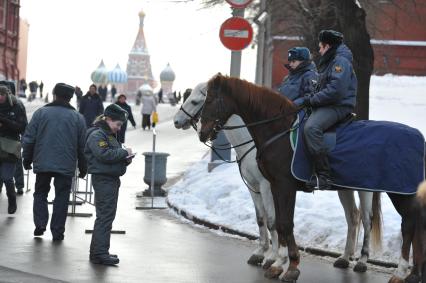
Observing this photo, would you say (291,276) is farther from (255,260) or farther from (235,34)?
(235,34)

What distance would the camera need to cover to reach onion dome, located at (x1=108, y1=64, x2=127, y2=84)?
170 metres

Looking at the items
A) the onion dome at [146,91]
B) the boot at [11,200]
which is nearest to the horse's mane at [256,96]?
the boot at [11,200]

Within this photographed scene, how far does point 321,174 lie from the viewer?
11586 millimetres

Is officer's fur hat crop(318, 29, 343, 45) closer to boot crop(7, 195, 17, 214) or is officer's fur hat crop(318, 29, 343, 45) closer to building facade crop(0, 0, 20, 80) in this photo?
boot crop(7, 195, 17, 214)

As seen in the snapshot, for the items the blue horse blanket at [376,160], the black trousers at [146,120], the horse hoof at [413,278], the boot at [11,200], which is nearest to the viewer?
the horse hoof at [413,278]

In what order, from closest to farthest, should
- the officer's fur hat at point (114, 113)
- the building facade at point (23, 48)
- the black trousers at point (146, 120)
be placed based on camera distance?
the officer's fur hat at point (114, 113) < the black trousers at point (146, 120) < the building facade at point (23, 48)

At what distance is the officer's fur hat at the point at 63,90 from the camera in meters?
14.5

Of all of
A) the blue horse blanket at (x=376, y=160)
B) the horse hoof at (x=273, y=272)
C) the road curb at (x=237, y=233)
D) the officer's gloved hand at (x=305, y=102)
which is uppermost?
the officer's gloved hand at (x=305, y=102)

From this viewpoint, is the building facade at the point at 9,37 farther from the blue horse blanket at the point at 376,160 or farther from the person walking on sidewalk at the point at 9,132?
the blue horse blanket at the point at 376,160

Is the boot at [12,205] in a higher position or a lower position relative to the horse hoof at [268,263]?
lower

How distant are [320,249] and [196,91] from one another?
9.04 feet

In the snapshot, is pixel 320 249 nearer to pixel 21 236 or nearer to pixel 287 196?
pixel 287 196

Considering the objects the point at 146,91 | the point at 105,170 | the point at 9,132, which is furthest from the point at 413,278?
the point at 146,91

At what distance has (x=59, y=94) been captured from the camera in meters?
14.5
